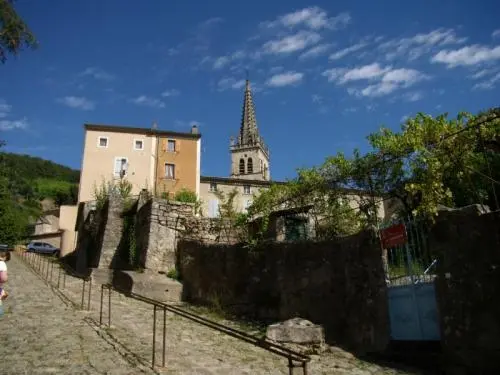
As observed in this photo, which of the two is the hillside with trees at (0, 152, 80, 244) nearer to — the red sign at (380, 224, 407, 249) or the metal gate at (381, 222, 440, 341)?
the red sign at (380, 224, 407, 249)

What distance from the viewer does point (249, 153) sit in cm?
7606

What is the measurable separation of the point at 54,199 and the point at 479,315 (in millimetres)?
75996

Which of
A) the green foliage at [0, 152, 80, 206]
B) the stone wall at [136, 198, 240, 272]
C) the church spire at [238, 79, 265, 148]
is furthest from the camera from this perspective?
the church spire at [238, 79, 265, 148]

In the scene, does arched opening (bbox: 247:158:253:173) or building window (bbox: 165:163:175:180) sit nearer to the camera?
building window (bbox: 165:163:175:180)

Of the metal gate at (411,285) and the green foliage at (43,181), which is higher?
the green foliage at (43,181)

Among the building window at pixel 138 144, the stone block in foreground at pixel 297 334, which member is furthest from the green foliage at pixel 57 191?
the stone block in foreground at pixel 297 334

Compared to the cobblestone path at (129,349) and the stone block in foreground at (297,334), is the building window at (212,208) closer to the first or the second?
the cobblestone path at (129,349)

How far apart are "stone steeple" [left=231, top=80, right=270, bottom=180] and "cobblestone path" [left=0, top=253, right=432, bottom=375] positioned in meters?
63.9

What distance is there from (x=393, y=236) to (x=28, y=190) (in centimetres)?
7498

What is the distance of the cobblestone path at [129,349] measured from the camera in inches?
238

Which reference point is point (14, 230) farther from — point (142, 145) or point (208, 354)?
point (208, 354)

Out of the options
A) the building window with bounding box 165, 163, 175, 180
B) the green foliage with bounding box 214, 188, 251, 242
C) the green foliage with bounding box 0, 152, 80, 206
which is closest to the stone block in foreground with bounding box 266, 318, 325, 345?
the green foliage with bounding box 214, 188, 251, 242

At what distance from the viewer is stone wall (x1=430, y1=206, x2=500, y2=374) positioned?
245 inches

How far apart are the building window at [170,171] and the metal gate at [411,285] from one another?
31913mm
